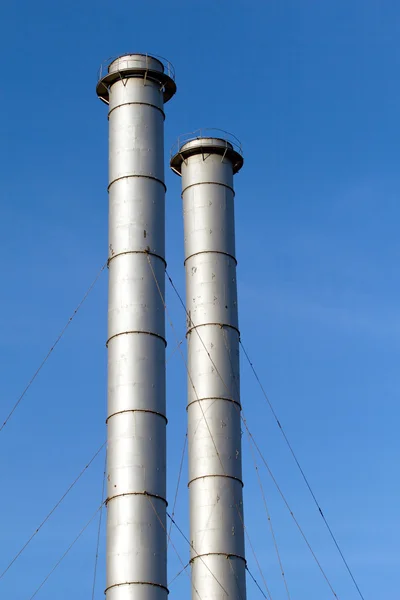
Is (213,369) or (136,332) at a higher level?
(213,369)

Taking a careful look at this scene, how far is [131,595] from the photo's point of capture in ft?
135

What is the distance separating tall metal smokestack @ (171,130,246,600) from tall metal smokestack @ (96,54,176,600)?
199 inches

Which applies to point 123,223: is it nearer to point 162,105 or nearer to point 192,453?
point 162,105

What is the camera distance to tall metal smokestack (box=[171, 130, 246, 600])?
160ft

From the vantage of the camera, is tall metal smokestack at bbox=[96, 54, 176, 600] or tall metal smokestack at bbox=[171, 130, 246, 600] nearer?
tall metal smokestack at bbox=[96, 54, 176, 600]

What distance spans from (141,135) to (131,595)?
17.3 m

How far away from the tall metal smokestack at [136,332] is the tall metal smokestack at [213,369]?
5064 mm

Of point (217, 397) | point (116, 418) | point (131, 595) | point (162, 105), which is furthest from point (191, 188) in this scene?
point (131, 595)

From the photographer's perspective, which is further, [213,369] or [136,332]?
[213,369]

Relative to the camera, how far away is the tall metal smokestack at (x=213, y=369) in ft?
160

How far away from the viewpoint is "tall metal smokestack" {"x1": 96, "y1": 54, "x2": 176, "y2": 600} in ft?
138

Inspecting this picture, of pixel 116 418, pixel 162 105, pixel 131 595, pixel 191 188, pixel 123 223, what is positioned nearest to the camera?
pixel 131 595

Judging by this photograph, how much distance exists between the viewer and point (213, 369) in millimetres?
51312

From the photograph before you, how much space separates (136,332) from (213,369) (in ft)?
23.5
